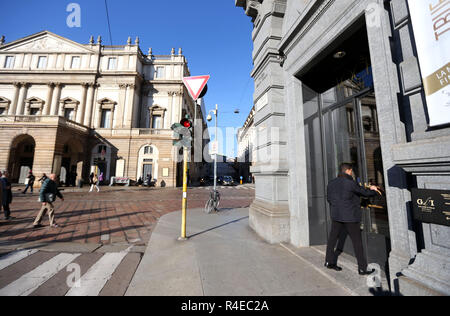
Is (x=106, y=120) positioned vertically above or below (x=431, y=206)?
above

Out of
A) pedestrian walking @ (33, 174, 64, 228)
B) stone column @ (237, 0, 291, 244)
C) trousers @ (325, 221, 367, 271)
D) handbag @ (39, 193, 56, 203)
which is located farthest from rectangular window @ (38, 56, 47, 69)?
trousers @ (325, 221, 367, 271)

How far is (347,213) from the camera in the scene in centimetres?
283

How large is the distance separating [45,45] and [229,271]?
4082 centimetres

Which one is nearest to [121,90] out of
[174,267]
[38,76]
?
[38,76]

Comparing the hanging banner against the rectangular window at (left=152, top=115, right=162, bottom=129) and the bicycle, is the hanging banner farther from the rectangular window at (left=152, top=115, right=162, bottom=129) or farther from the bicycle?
the rectangular window at (left=152, top=115, right=162, bottom=129)

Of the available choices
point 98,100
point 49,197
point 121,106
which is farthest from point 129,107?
point 49,197

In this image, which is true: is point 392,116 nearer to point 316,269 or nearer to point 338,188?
point 338,188

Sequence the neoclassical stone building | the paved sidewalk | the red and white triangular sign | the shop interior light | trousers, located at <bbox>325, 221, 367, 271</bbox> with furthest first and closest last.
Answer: the neoclassical stone building, the red and white triangular sign, the shop interior light, trousers, located at <bbox>325, 221, 367, 271</bbox>, the paved sidewalk

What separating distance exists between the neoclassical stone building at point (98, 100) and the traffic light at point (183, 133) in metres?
20.9

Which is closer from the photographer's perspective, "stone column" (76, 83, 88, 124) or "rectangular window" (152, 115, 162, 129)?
"stone column" (76, 83, 88, 124)

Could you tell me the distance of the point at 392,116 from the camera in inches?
89.3

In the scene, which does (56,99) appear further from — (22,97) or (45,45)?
(45,45)

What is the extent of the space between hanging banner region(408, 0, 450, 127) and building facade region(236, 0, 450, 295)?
0.02 meters

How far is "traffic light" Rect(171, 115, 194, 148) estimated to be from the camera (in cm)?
456
